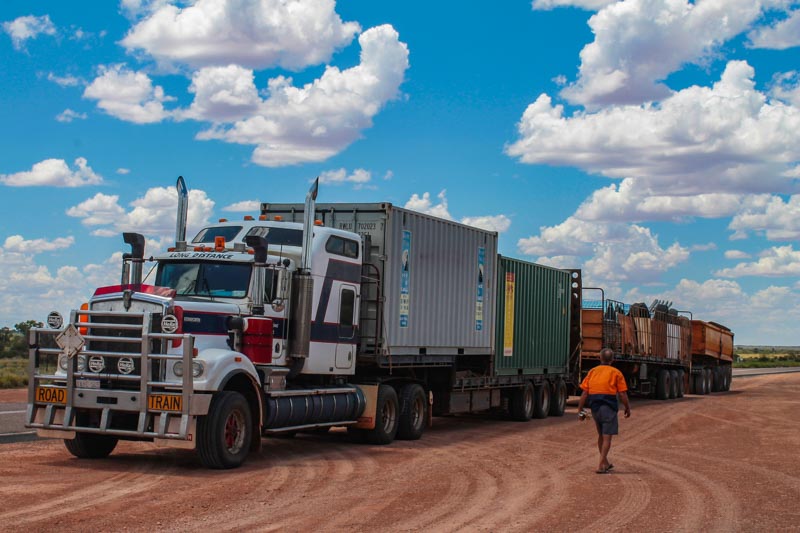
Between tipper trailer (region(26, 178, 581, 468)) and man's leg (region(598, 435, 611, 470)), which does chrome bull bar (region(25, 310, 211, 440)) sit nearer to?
tipper trailer (region(26, 178, 581, 468))

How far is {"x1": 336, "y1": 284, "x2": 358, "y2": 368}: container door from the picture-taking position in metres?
15.6

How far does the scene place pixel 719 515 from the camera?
10.2 meters

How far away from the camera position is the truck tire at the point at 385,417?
16312 mm

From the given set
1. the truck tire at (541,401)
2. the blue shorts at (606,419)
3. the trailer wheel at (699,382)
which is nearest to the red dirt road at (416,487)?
the blue shorts at (606,419)

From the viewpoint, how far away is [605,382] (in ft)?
43.0

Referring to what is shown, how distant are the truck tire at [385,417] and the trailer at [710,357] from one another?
81.4 feet

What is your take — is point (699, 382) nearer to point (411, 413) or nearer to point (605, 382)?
point (411, 413)

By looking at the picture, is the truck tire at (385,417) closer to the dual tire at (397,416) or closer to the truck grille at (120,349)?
the dual tire at (397,416)

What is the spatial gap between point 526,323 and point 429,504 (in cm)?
1289

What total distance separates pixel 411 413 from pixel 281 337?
394 centimetres

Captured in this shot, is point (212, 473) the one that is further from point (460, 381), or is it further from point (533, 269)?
point (533, 269)

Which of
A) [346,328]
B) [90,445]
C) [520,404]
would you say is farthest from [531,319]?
[90,445]

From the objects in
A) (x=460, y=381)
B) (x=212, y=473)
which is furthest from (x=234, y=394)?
(x=460, y=381)

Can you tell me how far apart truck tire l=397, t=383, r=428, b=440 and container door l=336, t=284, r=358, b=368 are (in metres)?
1.74
